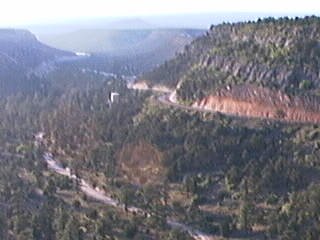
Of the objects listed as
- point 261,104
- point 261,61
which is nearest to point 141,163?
point 261,104

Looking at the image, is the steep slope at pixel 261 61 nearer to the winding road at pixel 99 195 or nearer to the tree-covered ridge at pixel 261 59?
the tree-covered ridge at pixel 261 59

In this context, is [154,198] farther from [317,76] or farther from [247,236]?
[317,76]

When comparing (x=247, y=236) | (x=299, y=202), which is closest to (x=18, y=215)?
(x=247, y=236)

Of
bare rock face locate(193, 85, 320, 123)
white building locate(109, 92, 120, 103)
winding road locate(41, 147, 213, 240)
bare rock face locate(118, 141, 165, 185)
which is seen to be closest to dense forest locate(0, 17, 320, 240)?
bare rock face locate(118, 141, 165, 185)

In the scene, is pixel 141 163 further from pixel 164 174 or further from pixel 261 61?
pixel 261 61

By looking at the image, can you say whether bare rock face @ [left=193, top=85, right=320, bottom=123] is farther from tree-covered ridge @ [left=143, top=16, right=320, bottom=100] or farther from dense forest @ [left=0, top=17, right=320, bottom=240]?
dense forest @ [left=0, top=17, right=320, bottom=240]

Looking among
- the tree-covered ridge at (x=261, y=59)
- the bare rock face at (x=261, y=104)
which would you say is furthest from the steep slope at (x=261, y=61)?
the bare rock face at (x=261, y=104)
